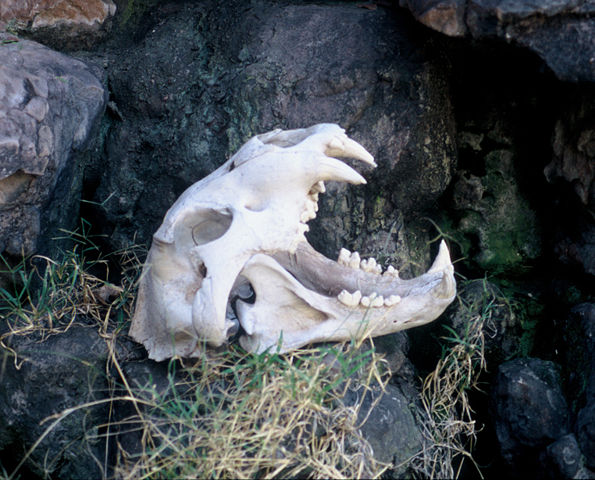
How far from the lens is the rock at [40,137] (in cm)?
226

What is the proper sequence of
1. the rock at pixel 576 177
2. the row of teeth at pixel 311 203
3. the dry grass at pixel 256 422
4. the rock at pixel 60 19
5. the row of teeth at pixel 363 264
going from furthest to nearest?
1. the rock at pixel 60 19
2. the rock at pixel 576 177
3. the row of teeth at pixel 363 264
4. the row of teeth at pixel 311 203
5. the dry grass at pixel 256 422

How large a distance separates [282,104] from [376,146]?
1.30 feet

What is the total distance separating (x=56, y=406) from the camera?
84.4 inches

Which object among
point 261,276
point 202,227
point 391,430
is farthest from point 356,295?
point 202,227

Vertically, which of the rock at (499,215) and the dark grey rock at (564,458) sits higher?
the rock at (499,215)

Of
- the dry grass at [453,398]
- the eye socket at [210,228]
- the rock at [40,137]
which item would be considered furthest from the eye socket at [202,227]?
the dry grass at [453,398]

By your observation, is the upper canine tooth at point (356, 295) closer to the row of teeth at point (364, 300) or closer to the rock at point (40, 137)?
the row of teeth at point (364, 300)

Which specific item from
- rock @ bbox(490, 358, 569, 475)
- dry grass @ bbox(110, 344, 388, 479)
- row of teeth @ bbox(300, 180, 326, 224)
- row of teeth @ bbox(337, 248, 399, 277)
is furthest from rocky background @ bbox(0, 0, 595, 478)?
row of teeth @ bbox(300, 180, 326, 224)

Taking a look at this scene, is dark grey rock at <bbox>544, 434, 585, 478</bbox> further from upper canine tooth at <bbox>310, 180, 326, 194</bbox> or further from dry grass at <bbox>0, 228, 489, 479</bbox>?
upper canine tooth at <bbox>310, 180, 326, 194</bbox>

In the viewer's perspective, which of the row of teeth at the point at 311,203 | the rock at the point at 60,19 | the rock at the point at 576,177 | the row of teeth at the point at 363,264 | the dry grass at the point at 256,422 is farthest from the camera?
the rock at the point at 60,19

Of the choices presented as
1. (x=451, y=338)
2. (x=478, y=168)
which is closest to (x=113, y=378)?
(x=451, y=338)

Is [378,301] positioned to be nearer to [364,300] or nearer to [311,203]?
[364,300]

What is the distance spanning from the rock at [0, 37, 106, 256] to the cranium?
52 centimetres

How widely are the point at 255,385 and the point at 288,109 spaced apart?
3.65 feet
